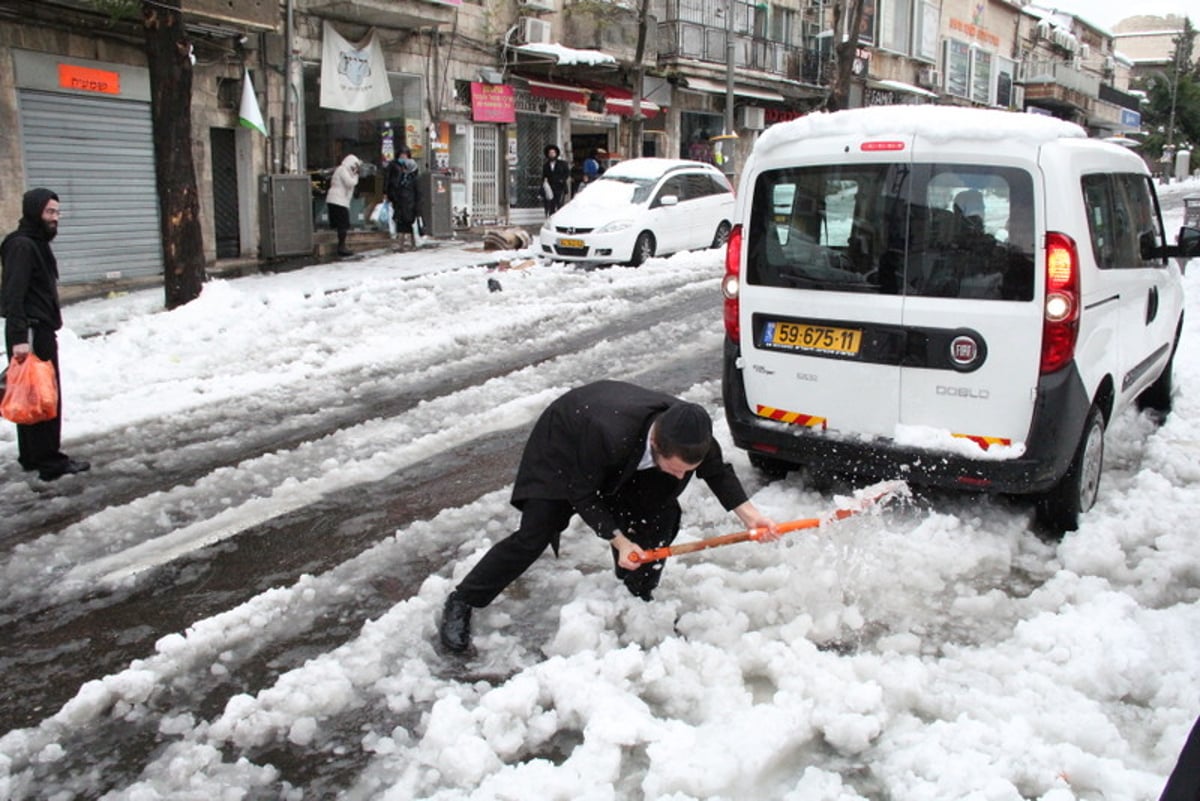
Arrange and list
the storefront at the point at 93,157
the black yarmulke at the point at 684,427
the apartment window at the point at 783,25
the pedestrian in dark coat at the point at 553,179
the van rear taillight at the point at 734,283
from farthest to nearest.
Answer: the apartment window at the point at 783,25 < the pedestrian in dark coat at the point at 553,179 < the storefront at the point at 93,157 < the van rear taillight at the point at 734,283 < the black yarmulke at the point at 684,427

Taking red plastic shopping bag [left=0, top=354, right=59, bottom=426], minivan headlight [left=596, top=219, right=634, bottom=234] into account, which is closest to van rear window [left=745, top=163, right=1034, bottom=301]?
red plastic shopping bag [left=0, top=354, right=59, bottom=426]

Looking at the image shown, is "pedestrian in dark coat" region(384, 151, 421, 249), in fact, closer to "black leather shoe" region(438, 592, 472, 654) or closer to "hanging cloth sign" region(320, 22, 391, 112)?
"hanging cloth sign" region(320, 22, 391, 112)

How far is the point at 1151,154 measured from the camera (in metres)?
71.2

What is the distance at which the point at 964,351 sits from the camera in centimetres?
493

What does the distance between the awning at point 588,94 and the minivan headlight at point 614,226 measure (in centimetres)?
950

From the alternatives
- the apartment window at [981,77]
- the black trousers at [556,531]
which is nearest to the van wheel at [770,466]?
the black trousers at [556,531]

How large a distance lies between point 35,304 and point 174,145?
582cm

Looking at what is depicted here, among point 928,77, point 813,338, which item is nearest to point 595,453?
point 813,338

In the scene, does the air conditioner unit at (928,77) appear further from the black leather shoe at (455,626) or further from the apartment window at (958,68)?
the black leather shoe at (455,626)

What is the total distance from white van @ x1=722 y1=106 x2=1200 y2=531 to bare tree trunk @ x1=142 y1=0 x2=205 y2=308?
8.09 metres

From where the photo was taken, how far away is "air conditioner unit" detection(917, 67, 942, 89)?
46.3 metres

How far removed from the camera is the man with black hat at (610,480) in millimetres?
3713

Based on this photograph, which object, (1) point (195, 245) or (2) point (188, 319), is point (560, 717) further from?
(1) point (195, 245)

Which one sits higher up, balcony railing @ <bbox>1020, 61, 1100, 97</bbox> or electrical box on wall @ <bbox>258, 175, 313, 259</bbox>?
balcony railing @ <bbox>1020, 61, 1100, 97</bbox>
